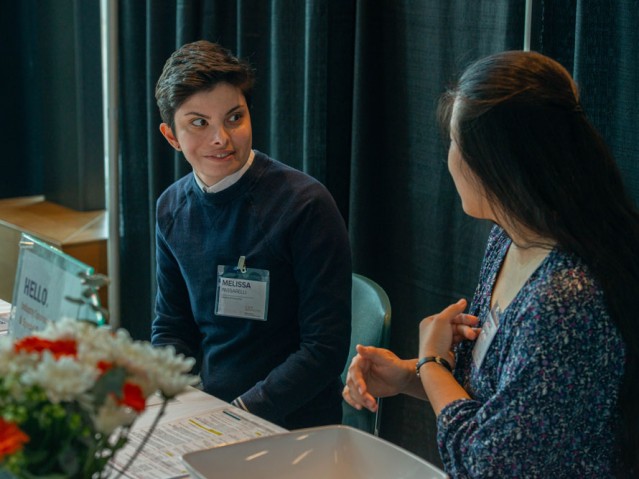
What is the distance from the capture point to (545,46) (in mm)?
2188

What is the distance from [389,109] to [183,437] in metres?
1.40

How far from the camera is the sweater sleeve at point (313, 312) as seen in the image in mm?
1932

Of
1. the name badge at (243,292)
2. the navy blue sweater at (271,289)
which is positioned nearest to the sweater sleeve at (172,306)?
the navy blue sweater at (271,289)

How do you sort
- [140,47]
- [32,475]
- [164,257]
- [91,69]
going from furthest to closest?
[91,69], [140,47], [164,257], [32,475]

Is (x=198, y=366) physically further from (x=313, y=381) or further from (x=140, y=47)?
(x=140, y=47)

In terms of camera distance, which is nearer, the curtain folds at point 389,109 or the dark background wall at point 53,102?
the curtain folds at point 389,109

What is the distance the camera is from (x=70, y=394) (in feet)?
2.88

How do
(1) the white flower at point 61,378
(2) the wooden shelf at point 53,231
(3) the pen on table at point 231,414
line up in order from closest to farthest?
(1) the white flower at point 61,378, (3) the pen on table at point 231,414, (2) the wooden shelf at point 53,231

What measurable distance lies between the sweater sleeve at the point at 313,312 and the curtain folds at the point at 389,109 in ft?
2.06

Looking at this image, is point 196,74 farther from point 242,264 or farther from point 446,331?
point 446,331

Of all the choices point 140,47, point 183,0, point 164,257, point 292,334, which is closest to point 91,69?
point 140,47

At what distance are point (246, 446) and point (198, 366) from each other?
35.5 inches

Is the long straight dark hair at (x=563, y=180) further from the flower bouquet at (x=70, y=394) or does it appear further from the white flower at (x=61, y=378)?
the white flower at (x=61, y=378)

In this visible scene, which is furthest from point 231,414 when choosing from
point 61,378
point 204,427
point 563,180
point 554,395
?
point 61,378
